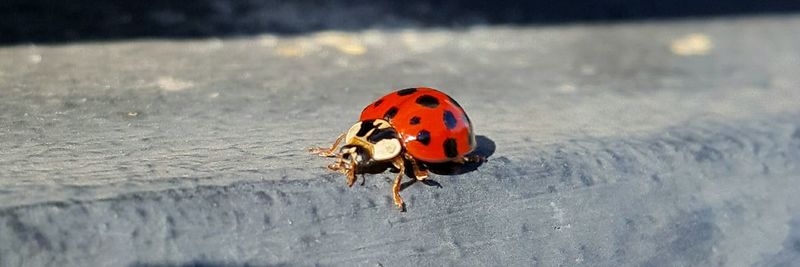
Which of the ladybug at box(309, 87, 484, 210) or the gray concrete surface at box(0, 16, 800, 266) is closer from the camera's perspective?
the gray concrete surface at box(0, 16, 800, 266)

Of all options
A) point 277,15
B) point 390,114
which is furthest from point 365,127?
point 277,15

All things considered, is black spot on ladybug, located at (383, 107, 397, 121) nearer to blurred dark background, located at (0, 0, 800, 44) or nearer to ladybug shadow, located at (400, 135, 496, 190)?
ladybug shadow, located at (400, 135, 496, 190)

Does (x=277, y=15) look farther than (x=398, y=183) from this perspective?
Yes

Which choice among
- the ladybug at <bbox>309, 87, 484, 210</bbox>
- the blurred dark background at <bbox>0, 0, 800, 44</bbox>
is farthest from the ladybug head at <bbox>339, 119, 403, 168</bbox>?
the blurred dark background at <bbox>0, 0, 800, 44</bbox>

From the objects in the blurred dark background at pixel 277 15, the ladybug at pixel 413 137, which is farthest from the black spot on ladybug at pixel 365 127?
the blurred dark background at pixel 277 15

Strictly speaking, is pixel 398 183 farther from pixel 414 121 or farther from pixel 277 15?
pixel 277 15

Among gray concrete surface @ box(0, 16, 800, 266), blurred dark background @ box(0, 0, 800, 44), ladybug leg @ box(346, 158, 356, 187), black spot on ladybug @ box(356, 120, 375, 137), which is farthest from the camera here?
blurred dark background @ box(0, 0, 800, 44)
